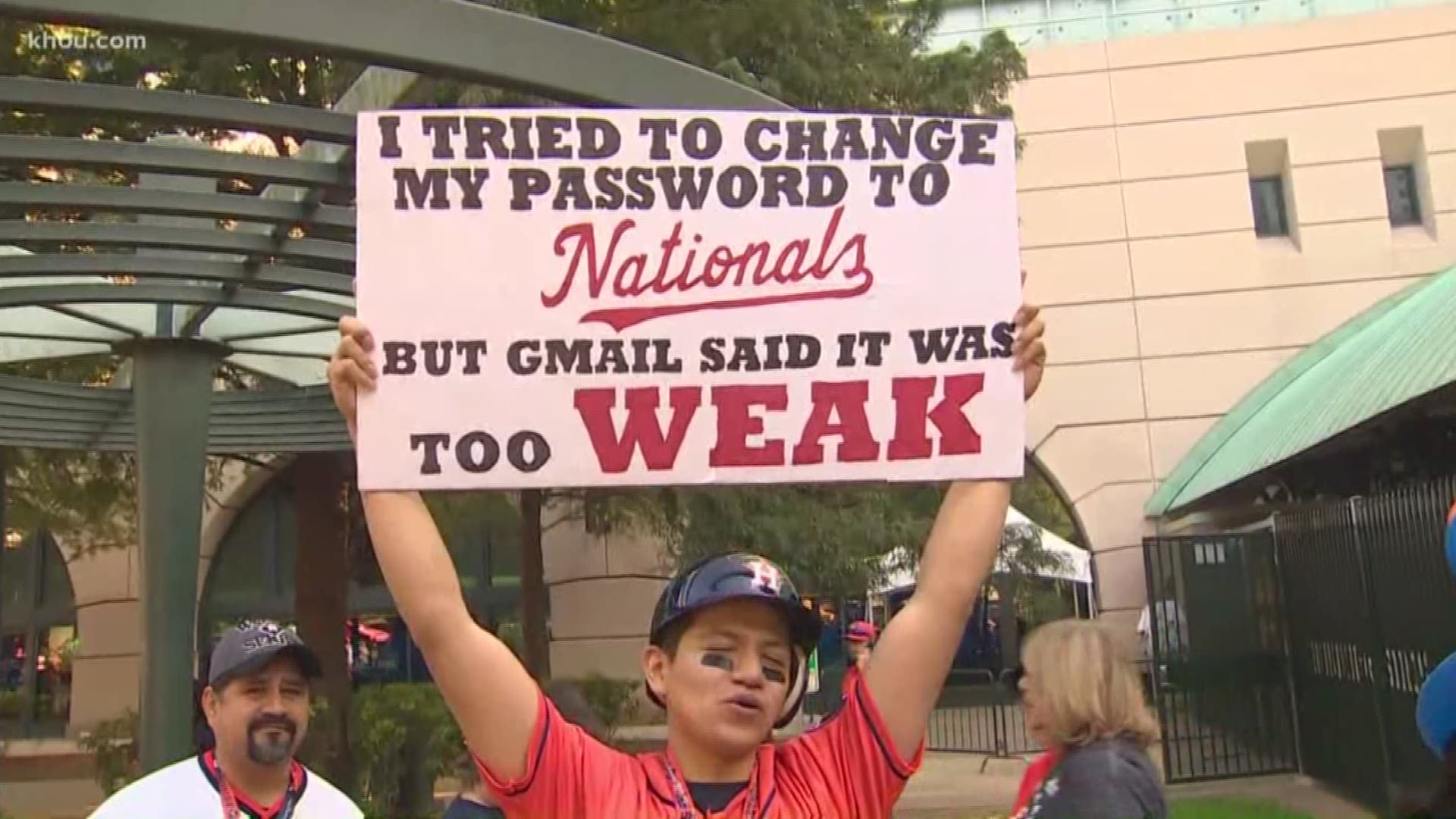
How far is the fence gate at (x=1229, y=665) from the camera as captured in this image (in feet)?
39.7

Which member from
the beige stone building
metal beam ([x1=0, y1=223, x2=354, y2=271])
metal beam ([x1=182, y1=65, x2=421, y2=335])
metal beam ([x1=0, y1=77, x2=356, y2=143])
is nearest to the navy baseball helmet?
metal beam ([x1=182, y1=65, x2=421, y2=335])

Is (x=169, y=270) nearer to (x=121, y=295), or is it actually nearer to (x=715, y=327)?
(x=121, y=295)

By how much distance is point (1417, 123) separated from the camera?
1938 cm

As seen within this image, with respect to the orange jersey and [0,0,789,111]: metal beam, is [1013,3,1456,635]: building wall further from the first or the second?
the orange jersey

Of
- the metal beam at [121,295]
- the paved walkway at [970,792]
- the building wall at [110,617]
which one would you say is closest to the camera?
the metal beam at [121,295]

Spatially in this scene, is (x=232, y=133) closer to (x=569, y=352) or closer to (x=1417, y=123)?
(x=569, y=352)

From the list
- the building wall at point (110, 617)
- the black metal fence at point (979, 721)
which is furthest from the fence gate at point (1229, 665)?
the building wall at point (110, 617)

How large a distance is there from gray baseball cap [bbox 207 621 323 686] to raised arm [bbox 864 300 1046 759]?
1.67 m

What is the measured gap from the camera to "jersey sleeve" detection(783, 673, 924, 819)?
7.68ft

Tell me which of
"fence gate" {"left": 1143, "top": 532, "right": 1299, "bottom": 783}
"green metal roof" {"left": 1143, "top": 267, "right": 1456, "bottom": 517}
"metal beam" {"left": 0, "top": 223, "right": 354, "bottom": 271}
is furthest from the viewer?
"fence gate" {"left": 1143, "top": 532, "right": 1299, "bottom": 783}

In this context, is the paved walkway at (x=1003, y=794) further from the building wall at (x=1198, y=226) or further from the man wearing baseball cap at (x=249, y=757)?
the man wearing baseball cap at (x=249, y=757)

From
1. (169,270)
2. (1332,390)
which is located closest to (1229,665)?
(1332,390)

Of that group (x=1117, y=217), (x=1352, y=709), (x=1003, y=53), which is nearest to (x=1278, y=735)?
(x=1352, y=709)

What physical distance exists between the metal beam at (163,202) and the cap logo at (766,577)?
475 centimetres
